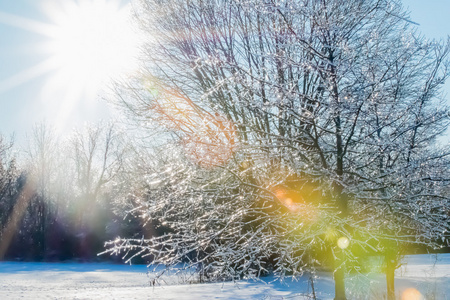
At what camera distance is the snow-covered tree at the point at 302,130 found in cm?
438

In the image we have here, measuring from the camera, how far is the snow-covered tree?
4.38 metres

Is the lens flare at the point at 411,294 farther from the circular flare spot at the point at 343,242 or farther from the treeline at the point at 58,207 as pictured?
the treeline at the point at 58,207

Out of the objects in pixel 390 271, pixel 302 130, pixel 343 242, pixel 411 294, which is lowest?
pixel 411 294

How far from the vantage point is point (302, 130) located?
4.48 m

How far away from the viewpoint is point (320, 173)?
4.81 meters

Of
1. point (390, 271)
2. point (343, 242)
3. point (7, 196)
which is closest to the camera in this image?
point (343, 242)

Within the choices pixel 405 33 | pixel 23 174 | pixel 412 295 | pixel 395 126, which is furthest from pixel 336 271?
pixel 23 174

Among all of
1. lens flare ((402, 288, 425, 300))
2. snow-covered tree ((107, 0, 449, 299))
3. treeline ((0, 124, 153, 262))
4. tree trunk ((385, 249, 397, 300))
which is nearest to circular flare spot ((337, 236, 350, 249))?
snow-covered tree ((107, 0, 449, 299))

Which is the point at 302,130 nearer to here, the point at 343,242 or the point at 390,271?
the point at 343,242

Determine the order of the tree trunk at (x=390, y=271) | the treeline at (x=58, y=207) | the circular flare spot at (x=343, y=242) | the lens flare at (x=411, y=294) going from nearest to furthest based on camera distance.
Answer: the circular flare spot at (x=343, y=242) → the tree trunk at (x=390, y=271) → the lens flare at (x=411, y=294) → the treeline at (x=58, y=207)

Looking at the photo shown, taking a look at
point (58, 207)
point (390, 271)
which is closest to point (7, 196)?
point (58, 207)

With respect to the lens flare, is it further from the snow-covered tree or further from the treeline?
the treeline

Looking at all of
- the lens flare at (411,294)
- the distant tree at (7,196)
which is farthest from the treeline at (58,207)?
the lens flare at (411,294)

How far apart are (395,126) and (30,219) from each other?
3091 cm
